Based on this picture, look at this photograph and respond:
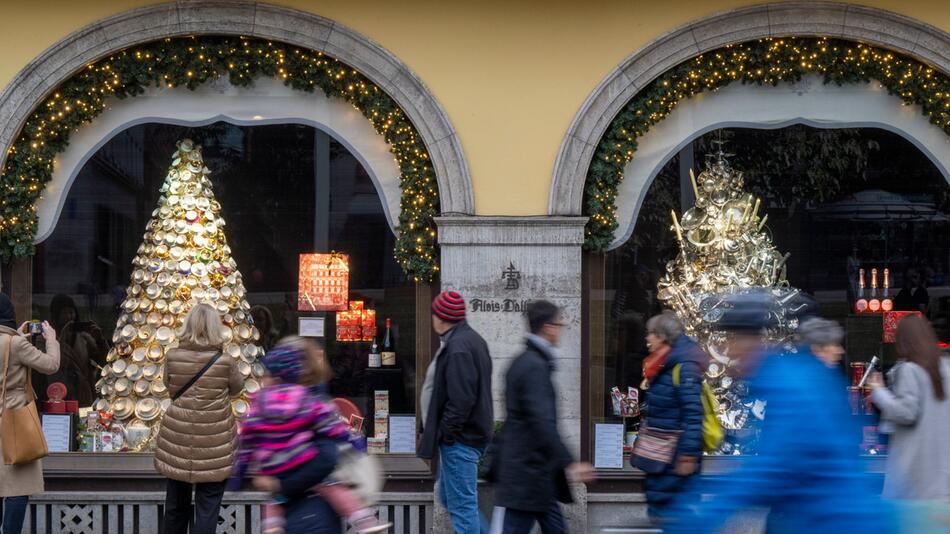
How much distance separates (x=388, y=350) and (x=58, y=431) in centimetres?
271

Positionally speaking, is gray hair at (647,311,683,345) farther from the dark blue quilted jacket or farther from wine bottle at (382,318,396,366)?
wine bottle at (382,318,396,366)

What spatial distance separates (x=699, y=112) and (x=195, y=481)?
494 cm

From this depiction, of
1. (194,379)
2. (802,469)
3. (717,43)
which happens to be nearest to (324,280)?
(194,379)

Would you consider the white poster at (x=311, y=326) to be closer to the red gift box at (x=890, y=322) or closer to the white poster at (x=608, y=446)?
the white poster at (x=608, y=446)

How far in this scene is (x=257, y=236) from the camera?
9969 millimetres

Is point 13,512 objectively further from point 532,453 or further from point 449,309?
point 532,453

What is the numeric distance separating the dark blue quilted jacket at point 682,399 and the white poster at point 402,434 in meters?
3.50

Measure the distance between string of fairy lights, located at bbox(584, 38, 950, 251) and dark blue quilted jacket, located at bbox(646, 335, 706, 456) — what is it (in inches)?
123

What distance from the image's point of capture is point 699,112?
9852mm

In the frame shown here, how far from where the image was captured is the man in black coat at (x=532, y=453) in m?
6.08

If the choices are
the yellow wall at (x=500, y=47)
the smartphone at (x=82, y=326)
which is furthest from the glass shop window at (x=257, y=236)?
the yellow wall at (x=500, y=47)

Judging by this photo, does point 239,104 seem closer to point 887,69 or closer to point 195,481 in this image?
point 195,481

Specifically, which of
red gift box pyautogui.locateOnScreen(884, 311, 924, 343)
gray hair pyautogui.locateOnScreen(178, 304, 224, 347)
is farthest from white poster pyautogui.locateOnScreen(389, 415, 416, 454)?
red gift box pyautogui.locateOnScreen(884, 311, 924, 343)

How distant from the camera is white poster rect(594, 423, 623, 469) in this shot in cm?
967
